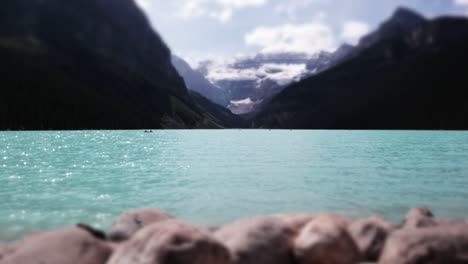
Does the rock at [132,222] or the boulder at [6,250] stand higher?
the rock at [132,222]

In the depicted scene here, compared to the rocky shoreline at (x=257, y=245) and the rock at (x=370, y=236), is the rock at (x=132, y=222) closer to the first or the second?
the rocky shoreline at (x=257, y=245)

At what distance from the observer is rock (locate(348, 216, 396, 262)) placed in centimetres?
1111

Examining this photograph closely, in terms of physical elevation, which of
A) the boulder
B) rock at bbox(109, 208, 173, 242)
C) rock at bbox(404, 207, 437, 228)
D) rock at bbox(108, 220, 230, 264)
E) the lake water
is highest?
rock at bbox(108, 220, 230, 264)

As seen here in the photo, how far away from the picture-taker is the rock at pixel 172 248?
343 inches

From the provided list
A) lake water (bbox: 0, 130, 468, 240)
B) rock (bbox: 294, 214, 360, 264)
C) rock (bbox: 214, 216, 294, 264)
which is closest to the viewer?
rock (bbox: 214, 216, 294, 264)

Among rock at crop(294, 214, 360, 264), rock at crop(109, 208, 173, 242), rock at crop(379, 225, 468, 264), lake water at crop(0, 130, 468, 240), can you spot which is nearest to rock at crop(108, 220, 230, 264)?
rock at crop(294, 214, 360, 264)

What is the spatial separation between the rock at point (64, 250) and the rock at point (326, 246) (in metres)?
5.03

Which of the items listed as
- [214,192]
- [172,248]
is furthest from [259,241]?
[214,192]

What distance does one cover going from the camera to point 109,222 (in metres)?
18.3

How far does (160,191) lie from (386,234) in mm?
18601

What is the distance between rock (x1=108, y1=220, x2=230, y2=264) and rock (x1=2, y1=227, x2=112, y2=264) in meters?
0.77

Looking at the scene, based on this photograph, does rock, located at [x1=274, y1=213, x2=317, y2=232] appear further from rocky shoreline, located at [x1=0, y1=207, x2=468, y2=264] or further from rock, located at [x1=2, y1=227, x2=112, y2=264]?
rock, located at [x1=2, y1=227, x2=112, y2=264]

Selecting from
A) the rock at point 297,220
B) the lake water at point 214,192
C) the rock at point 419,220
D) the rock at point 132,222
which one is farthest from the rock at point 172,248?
the lake water at point 214,192

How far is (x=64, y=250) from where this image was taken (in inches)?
381
